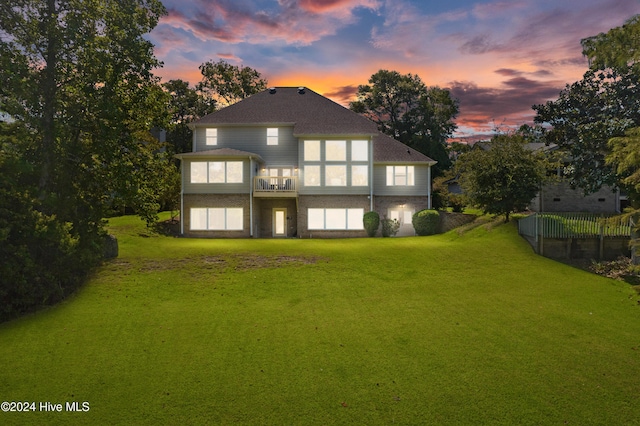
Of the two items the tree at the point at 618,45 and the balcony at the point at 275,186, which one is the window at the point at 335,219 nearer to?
the balcony at the point at 275,186

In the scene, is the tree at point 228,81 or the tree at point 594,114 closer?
the tree at point 594,114

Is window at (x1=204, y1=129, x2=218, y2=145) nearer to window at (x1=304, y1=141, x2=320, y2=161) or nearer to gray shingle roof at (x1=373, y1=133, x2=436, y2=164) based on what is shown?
window at (x1=304, y1=141, x2=320, y2=161)

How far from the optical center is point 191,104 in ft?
160

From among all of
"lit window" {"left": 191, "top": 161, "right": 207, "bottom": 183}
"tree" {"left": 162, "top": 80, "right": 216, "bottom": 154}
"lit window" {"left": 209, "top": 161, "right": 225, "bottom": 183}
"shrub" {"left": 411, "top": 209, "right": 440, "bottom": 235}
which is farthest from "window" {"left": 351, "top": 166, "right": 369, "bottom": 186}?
"tree" {"left": 162, "top": 80, "right": 216, "bottom": 154}

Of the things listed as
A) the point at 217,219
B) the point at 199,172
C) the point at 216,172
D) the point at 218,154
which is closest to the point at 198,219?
the point at 217,219

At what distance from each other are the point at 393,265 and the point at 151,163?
11.4m

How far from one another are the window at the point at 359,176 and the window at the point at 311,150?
2.90 meters

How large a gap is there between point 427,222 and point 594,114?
11.8 m

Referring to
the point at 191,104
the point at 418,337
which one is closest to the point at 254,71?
the point at 191,104

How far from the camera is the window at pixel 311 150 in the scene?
98.6 feet

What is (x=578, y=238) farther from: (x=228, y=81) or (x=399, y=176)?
(x=228, y=81)

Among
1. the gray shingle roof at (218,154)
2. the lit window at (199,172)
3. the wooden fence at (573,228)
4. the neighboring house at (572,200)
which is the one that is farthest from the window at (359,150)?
the wooden fence at (573,228)

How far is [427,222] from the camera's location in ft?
94.3

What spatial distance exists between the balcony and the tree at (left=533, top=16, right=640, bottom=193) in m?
16.3
